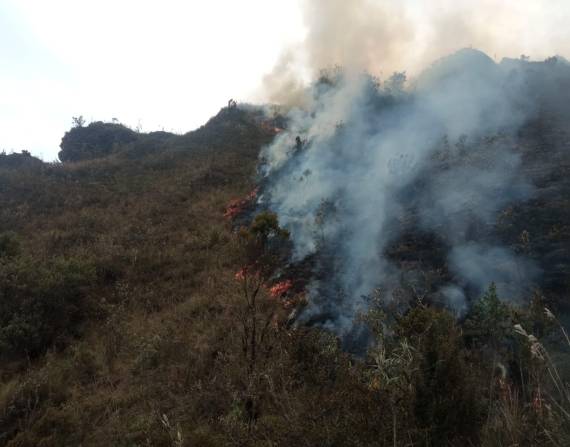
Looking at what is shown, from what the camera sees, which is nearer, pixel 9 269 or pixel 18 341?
pixel 18 341

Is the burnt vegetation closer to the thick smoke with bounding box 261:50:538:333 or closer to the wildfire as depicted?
the wildfire

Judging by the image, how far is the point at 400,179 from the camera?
1422 cm

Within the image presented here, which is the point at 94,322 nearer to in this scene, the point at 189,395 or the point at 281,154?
the point at 189,395

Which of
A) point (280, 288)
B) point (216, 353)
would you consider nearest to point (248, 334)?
point (216, 353)

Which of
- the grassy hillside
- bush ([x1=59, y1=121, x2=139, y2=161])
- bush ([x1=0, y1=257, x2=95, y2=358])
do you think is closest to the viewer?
the grassy hillside

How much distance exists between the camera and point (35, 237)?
15039 mm

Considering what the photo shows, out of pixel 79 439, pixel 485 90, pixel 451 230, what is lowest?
pixel 79 439

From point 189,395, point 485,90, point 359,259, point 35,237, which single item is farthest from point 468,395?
point 485,90

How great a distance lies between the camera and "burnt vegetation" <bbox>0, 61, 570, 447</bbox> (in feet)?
11.8

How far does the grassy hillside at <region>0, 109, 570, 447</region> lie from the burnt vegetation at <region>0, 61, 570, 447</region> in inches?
1.3

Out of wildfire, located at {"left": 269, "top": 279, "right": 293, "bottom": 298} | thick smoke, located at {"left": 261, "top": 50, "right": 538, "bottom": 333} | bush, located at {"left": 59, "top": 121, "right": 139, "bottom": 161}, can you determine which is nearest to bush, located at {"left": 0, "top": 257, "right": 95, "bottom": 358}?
wildfire, located at {"left": 269, "top": 279, "right": 293, "bottom": 298}

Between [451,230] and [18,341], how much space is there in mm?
10065

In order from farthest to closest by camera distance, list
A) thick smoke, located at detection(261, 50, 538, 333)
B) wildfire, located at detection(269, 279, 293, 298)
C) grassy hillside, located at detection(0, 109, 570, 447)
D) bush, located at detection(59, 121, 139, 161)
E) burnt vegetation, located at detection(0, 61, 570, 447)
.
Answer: bush, located at detection(59, 121, 139, 161) → wildfire, located at detection(269, 279, 293, 298) → thick smoke, located at detection(261, 50, 538, 333) → burnt vegetation, located at detection(0, 61, 570, 447) → grassy hillside, located at detection(0, 109, 570, 447)

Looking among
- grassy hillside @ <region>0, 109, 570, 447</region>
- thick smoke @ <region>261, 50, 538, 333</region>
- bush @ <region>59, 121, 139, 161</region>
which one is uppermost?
bush @ <region>59, 121, 139, 161</region>
